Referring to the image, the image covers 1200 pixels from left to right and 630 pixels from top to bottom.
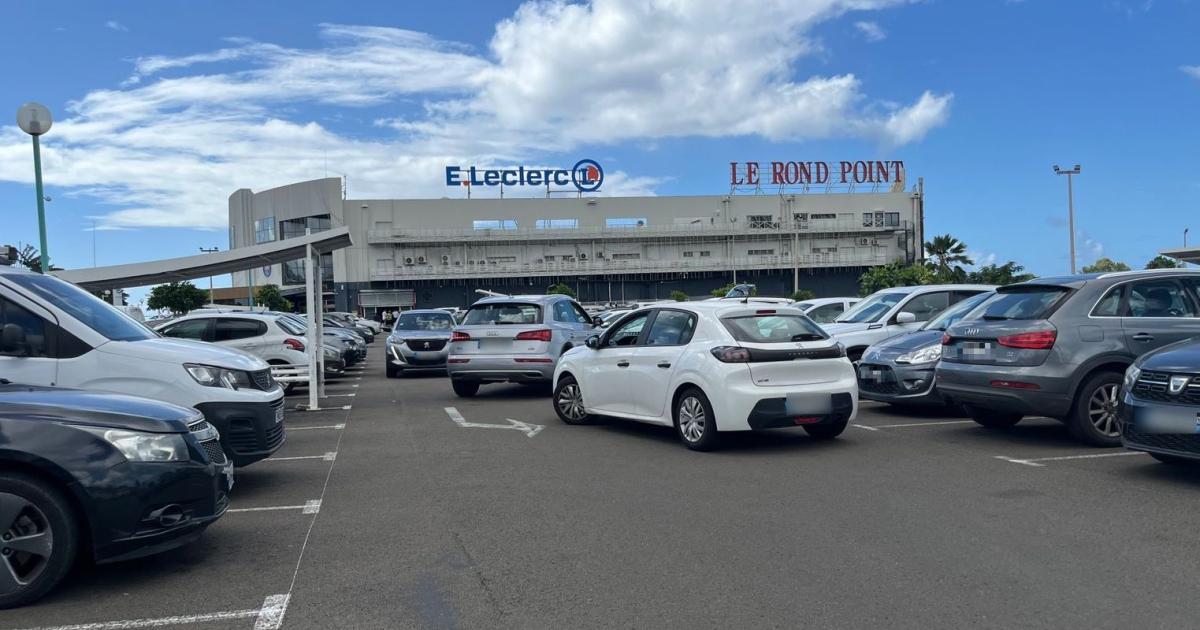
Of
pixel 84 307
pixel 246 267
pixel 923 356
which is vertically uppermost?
pixel 246 267

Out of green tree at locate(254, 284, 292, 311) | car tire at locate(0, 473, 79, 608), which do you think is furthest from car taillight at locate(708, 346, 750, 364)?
green tree at locate(254, 284, 292, 311)

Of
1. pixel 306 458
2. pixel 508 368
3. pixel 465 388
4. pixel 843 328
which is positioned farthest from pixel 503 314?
pixel 306 458

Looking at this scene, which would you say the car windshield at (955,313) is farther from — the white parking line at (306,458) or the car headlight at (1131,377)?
the white parking line at (306,458)

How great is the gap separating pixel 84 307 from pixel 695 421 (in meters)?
5.59

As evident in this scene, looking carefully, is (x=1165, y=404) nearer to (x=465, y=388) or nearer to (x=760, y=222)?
(x=465, y=388)

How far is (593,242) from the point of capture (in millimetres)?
86188

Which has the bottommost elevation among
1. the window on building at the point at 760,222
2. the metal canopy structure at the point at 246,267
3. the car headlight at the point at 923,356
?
the car headlight at the point at 923,356

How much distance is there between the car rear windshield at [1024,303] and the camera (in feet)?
29.8

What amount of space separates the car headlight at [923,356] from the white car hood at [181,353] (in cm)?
740

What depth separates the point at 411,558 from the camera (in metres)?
5.67

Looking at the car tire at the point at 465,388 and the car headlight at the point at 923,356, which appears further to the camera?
the car tire at the point at 465,388

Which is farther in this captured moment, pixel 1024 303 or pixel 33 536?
pixel 1024 303

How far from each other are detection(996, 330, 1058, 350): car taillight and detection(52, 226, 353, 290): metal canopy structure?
31.5ft

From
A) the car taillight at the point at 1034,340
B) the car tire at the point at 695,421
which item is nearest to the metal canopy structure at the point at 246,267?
the car tire at the point at 695,421
